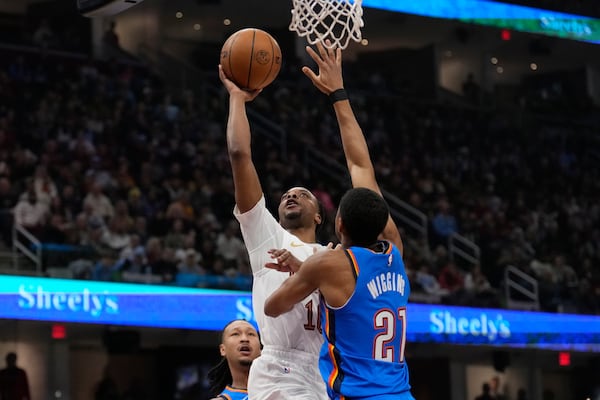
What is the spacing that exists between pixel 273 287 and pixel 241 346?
0.89 m

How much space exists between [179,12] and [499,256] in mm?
8210

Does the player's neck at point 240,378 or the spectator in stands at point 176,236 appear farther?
the spectator in stands at point 176,236

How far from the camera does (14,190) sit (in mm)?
12977

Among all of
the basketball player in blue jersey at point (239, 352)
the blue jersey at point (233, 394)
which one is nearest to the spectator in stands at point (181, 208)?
the basketball player in blue jersey at point (239, 352)

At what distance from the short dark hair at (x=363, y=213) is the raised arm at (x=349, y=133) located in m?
0.51

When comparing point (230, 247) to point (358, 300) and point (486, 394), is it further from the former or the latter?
point (358, 300)

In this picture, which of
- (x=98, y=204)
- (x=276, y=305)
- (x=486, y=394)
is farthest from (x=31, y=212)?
(x=276, y=305)

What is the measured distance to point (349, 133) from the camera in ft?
17.0

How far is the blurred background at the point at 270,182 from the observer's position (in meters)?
12.8

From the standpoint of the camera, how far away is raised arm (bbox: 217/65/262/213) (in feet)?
16.4

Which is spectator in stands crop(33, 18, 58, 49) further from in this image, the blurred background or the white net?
the white net

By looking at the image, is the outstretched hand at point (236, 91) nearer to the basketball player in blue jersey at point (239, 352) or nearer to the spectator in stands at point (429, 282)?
the basketball player in blue jersey at point (239, 352)

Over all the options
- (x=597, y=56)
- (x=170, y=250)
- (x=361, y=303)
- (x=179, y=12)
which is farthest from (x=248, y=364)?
(x=597, y=56)

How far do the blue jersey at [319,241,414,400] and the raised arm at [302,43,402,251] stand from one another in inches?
20.6
